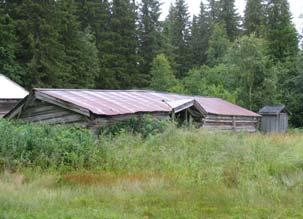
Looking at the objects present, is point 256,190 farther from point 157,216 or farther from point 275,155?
point 275,155

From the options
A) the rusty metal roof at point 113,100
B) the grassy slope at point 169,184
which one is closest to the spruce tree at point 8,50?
the rusty metal roof at point 113,100

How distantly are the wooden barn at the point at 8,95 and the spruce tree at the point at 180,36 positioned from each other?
35523 millimetres

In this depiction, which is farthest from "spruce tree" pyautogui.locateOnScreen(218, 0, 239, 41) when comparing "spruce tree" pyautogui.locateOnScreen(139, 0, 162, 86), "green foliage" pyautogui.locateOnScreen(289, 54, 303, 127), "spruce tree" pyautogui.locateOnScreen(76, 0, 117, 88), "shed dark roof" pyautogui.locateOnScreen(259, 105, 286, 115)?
"shed dark roof" pyautogui.locateOnScreen(259, 105, 286, 115)

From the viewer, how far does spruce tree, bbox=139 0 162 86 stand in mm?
53531

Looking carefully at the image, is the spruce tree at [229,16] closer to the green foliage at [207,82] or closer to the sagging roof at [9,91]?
the green foliage at [207,82]

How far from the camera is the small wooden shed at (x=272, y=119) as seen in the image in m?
34.6

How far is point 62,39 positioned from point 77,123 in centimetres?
2700

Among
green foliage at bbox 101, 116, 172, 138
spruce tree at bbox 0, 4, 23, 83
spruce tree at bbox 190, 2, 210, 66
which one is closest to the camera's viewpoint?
green foliage at bbox 101, 116, 172, 138

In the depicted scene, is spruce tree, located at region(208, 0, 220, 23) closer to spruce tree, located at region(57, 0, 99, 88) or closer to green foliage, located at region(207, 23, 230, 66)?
green foliage, located at region(207, 23, 230, 66)

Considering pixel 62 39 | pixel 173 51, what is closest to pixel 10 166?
pixel 62 39

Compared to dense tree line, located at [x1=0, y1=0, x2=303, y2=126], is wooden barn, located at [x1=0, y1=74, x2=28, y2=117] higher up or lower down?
lower down

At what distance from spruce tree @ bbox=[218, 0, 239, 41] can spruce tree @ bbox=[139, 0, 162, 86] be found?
15.6 m

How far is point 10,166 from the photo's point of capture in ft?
35.8

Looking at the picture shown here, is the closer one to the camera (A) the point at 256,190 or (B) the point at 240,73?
(A) the point at 256,190
